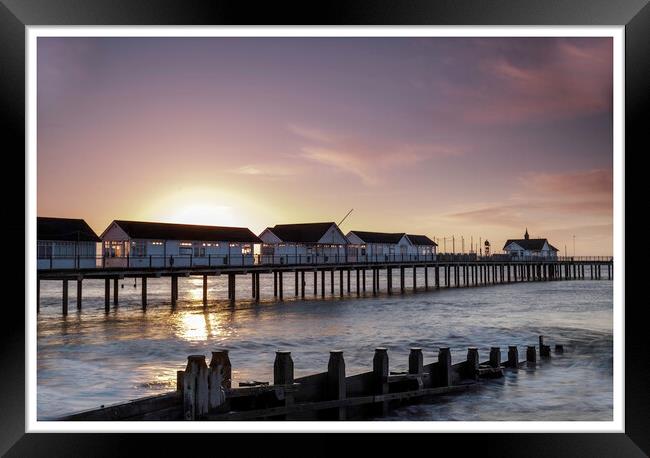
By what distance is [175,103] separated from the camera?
17406 millimetres

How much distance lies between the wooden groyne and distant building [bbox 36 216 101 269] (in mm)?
18970

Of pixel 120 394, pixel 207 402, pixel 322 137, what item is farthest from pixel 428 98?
pixel 207 402

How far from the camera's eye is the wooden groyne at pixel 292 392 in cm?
700

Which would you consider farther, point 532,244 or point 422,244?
point 532,244

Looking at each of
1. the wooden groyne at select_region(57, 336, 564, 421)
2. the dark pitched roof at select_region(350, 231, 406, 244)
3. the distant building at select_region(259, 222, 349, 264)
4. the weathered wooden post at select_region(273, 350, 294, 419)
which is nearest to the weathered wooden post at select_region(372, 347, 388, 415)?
the wooden groyne at select_region(57, 336, 564, 421)

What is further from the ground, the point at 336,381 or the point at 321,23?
the point at 321,23

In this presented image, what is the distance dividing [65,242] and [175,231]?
254 inches

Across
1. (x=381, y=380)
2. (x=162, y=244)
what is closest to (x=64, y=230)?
(x=162, y=244)

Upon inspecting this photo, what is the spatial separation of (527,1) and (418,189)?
77.6 feet

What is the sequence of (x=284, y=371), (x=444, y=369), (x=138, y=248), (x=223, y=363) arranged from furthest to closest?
(x=138, y=248)
(x=444, y=369)
(x=284, y=371)
(x=223, y=363)

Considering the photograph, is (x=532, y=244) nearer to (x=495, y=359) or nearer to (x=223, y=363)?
(x=495, y=359)

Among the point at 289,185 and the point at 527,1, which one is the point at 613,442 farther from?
the point at 289,185

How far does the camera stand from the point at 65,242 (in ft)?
94.4

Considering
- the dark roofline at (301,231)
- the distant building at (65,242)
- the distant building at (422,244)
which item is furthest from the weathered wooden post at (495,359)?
the distant building at (422,244)
